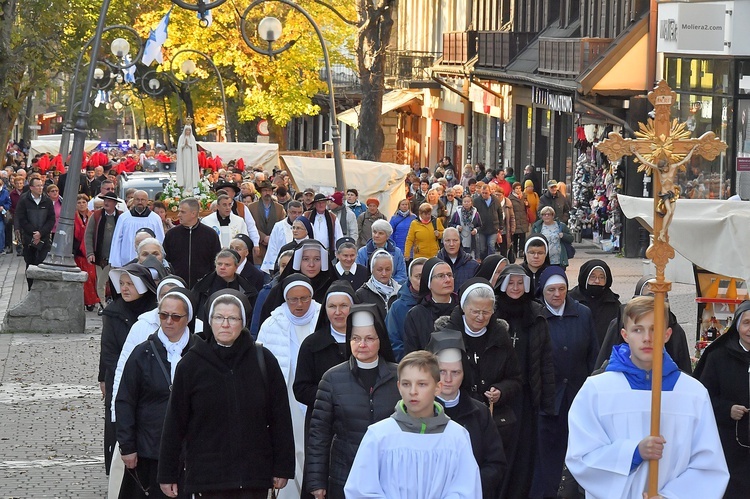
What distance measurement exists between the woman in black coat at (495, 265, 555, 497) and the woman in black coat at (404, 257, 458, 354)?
0.35 m

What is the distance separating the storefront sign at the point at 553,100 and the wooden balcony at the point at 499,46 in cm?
430

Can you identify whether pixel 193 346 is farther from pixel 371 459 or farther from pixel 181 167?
pixel 181 167

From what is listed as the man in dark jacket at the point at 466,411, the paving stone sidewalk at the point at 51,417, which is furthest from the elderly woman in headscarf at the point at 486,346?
the paving stone sidewalk at the point at 51,417

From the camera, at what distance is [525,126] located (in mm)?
40375

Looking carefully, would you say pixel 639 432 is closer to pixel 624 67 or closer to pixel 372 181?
pixel 372 181

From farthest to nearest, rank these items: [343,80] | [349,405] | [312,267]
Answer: [343,80], [312,267], [349,405]

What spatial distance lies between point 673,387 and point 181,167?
19.4 metres

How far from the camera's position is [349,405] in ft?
24.5

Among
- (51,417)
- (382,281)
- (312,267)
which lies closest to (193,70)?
(51,417)

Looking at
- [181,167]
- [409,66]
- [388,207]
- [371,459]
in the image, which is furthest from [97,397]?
[409,66]

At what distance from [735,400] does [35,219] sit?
1592 cm

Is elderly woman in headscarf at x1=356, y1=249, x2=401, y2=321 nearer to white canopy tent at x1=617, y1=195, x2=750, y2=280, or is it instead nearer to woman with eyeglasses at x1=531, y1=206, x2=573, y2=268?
white canopy tent at x1=617, y1=195, x2=750, y2=280

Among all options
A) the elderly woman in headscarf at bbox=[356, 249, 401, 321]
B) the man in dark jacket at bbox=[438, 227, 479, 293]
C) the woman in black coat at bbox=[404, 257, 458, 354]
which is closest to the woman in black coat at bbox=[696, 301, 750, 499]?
the woman in black coat at bbox=[404, 257, 458, 354]

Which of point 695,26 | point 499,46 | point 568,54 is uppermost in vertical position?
point 499,46
